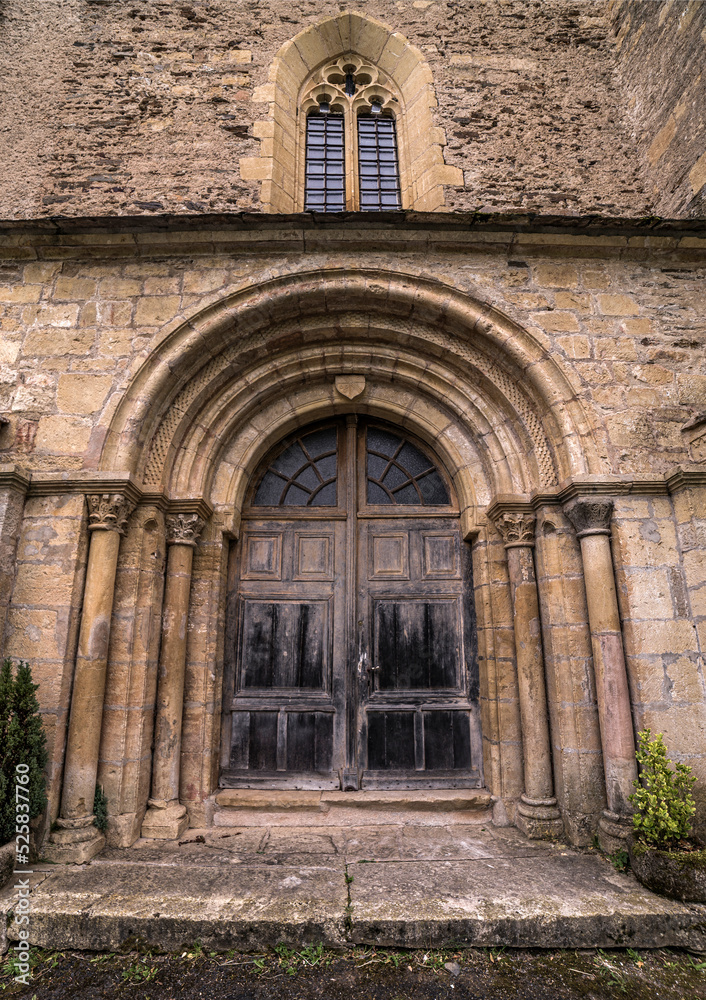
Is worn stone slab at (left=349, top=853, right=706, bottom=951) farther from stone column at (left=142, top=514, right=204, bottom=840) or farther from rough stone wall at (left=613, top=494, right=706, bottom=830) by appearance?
stone column at (left=142, top=514, right=204, bottom=840)

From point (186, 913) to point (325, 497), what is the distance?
10.3 ft

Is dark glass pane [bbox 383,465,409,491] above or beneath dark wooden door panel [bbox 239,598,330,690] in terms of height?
above

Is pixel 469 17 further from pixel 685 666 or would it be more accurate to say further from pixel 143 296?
pixel 685 666

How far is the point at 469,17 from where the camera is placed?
19.7 feet

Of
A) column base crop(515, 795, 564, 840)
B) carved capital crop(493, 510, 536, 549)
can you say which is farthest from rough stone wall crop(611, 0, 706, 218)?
column base crop(515, 795, 564, 840)

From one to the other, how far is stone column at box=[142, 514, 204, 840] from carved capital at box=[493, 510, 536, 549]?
2465mm

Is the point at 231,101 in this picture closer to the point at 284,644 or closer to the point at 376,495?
the point at 376,495

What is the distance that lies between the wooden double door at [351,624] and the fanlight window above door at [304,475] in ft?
0.04

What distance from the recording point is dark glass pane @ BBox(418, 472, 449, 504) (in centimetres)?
487

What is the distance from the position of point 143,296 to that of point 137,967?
14.3ft

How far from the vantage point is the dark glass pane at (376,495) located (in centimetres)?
490

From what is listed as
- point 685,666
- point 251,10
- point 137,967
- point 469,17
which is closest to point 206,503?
point 137,967

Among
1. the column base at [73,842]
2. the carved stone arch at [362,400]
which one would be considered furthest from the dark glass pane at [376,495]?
the column base at [73,842]

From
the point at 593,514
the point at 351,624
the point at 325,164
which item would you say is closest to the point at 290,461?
the point at 351,624
